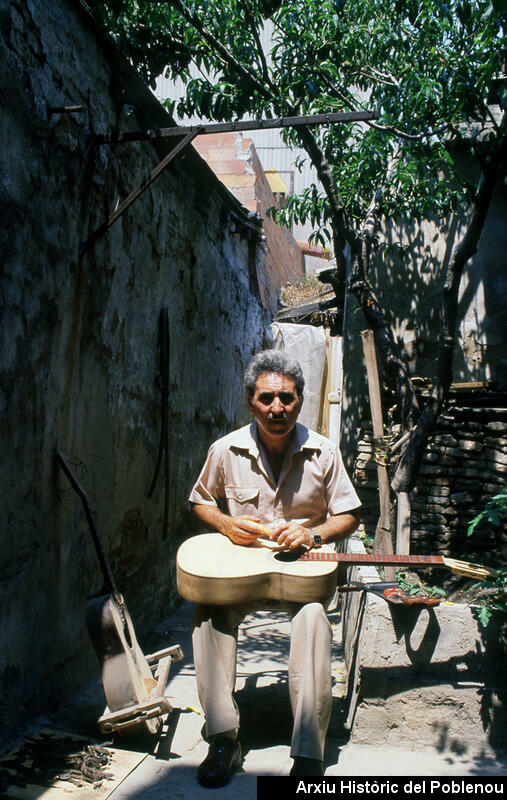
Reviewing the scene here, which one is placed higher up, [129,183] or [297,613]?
[129,183]

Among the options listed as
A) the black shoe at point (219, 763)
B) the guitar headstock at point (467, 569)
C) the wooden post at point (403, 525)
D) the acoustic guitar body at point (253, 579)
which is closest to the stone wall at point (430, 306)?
the wooden post at point (403, 525)

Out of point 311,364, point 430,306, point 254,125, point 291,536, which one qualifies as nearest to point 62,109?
point 254,125

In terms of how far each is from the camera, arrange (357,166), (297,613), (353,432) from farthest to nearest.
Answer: (353,432), (357,166), (297,613)

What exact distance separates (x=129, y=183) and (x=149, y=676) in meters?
2.46

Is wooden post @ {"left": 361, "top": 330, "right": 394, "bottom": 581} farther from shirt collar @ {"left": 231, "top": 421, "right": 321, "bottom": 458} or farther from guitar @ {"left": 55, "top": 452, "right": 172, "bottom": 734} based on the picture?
guitar @ {"left": 55, "top": 452, "right": 172, "bottom": 734}

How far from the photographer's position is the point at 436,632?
268 centimetres

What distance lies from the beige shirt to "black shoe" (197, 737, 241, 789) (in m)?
0.83

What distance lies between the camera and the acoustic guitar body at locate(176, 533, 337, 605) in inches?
91.8

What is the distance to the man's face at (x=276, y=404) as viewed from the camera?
9.04 feet

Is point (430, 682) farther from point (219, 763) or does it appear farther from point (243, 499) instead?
point (243, 499)

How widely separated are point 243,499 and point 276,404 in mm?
416

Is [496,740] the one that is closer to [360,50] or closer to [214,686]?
[214,686]

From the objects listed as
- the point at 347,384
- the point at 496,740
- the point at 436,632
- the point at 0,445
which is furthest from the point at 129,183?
the point at 347,384

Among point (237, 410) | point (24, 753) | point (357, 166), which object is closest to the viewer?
point (24, 753)
